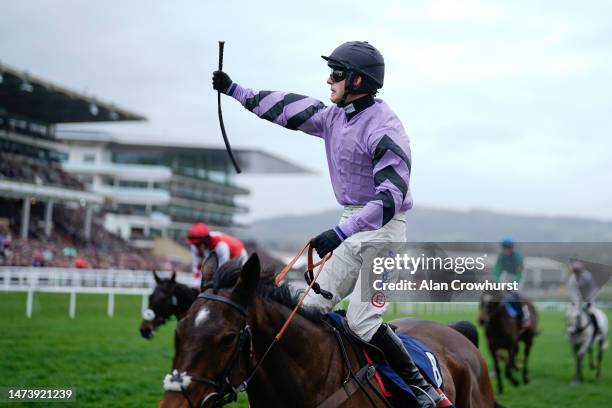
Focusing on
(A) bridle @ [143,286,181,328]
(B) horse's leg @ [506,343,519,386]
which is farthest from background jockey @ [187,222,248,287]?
(B) horse's leg @ [506,343,519,386]

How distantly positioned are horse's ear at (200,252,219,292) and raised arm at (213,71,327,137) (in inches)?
34.3

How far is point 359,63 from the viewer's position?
10.5 feet

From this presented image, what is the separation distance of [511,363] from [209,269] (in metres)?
8.33

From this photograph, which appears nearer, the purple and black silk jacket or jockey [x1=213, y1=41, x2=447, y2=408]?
the purple and black silk jacket

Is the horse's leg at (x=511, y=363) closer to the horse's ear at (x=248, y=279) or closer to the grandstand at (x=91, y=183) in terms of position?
the horse's ear at (x=248, y=279)

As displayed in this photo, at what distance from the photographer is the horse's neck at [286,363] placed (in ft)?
9.16

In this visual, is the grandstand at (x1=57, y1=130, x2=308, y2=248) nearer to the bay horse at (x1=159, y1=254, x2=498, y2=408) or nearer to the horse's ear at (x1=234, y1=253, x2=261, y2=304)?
the bay horse at (x1=159, y1=254, x2=498, y2=408)

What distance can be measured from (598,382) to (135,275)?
1389 cm

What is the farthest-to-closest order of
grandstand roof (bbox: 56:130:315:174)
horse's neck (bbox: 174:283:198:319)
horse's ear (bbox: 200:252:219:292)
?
grandstand roof (bbox: 56:130:315:174) < horse's neck (bbox: 174:283:198:319) < horse's ear (bbox: 200:252:219:292)

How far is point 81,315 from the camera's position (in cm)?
1555

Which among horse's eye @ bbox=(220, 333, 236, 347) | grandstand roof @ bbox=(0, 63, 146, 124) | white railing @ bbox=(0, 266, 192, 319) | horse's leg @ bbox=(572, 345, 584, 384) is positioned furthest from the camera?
grandstand roof @ bbox=(0, 63, 146, 124)

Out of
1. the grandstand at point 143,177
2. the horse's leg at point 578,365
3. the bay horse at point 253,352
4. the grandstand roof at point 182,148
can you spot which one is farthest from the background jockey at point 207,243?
the grandstand roof at point 182,148

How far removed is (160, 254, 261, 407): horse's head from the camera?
2336mm

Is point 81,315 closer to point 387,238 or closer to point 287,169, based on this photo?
point 387,238
